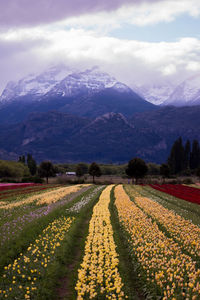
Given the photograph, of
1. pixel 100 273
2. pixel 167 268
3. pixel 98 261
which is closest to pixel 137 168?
pixel 98 261

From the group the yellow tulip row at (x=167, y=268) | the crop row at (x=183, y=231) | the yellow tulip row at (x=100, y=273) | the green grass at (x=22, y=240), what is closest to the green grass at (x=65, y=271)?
the yellow tulip row at (x=100, y=273)

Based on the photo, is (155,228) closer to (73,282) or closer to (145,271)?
(145,271)

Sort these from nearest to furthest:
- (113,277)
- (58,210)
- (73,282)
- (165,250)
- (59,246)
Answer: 1. (113,277)
2. (73,282)
3. (165,250)
4. (59,246)
5. (58,210)

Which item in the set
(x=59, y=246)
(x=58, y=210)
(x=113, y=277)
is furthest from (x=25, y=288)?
(x=58, y=210)

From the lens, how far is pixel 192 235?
15.5 metres

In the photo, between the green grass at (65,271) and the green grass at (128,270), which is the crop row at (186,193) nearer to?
the green grass at (128,270)

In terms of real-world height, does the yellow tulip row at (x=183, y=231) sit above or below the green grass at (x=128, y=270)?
above

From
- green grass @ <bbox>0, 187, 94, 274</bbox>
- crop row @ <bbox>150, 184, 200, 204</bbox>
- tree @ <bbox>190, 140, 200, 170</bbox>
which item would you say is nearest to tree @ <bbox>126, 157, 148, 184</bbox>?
crop row @ <bbox>150, 184, 200, 204</bbox>

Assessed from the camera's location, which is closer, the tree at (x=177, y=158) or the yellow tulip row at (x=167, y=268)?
the yellow tulip row at (x=167, y=268)

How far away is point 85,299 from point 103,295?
0.59m

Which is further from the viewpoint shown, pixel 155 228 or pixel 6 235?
pixel 155 228

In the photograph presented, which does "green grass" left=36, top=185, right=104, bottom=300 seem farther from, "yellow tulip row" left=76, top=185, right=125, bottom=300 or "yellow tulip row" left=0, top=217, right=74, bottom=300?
"yellow tulip row" left=76, top=185, right=125, bottom=300

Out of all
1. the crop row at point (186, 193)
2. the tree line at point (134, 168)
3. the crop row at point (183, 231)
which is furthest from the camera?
the tree line at point (134, 168)

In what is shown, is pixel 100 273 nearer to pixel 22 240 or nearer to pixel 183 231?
pixel 22 240
